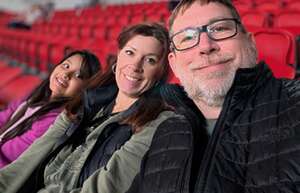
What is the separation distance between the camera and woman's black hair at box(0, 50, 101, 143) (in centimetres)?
Result: 167

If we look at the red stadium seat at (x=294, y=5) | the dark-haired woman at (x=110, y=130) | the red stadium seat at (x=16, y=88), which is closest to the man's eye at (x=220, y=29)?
the dark-haired woman at (x=110, y=130)

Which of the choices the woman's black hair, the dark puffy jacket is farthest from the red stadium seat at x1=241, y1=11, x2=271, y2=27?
the dark puffy jacket

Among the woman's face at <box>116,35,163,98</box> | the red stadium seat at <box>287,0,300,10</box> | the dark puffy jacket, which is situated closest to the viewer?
the dark puffy jacket

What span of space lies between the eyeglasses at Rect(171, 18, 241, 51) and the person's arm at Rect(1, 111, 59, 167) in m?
0.87

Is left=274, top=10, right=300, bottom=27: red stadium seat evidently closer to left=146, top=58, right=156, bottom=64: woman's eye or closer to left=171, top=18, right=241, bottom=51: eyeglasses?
left=146, top=58, right=156, bottom=64: woman's eye

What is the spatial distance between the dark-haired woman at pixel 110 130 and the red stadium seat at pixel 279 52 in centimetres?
57

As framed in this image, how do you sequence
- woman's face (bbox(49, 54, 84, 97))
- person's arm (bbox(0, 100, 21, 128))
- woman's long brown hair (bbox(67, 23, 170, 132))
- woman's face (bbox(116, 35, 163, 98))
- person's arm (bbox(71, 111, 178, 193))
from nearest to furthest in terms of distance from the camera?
person's arm (bbox(71, 111, 178, 193)) < woman's long brown hair (bbox(67, 23, 170, 132)) < woman's face (bbox(116, 35, 163, 98)) < woman's face (bbox(49, 54, 84, 97)) < person's arm (bbox(0, 100, 21, 128))

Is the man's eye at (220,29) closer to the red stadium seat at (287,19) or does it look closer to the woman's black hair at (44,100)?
the woman's black hair at (44,100)

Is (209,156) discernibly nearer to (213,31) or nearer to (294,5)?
(213,31)

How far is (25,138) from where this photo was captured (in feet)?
5.32

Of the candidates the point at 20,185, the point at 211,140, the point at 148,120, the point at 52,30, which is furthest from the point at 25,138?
the point at 52,30

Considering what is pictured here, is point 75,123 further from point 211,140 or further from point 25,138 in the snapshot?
point 211,140

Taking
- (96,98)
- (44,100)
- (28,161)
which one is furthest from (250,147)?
(44,100)

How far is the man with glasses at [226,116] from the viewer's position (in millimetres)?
816
